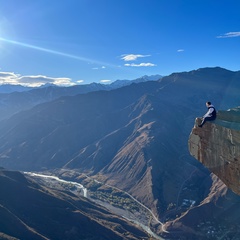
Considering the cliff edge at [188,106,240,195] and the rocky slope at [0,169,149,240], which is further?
the rocky slope at [0,169,149,240]

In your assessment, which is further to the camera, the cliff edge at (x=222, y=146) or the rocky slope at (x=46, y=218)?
the rocky slope at (x=46, y=218)

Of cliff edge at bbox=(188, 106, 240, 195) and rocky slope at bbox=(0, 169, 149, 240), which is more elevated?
cliff edge at bbox=(188, 106, 240, 195)

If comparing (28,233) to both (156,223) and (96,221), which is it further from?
(156,223)

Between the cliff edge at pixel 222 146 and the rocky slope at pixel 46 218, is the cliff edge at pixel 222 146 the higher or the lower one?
the higher one

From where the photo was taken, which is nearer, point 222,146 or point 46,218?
point 222,146

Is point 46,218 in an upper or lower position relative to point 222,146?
lower
